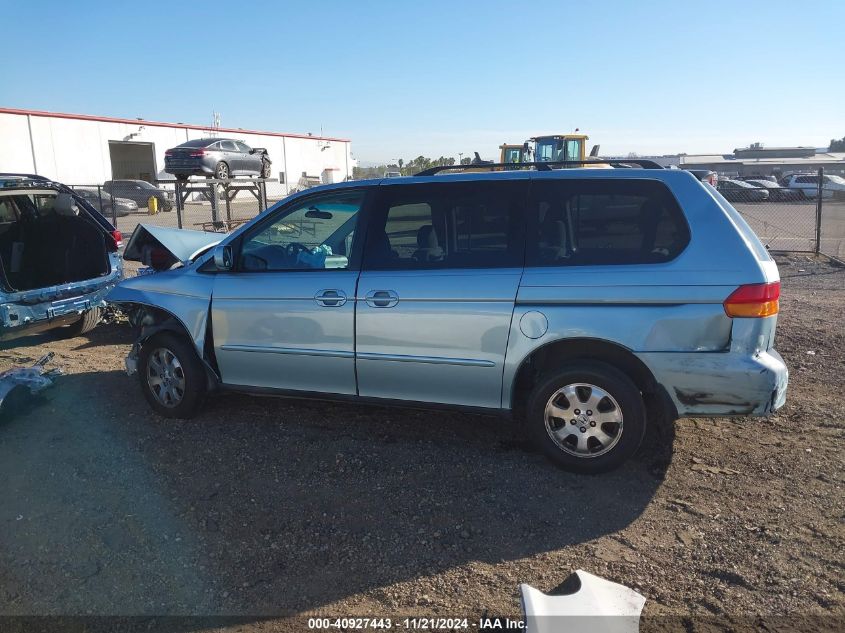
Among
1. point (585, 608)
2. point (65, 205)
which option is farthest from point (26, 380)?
point (585, 608)

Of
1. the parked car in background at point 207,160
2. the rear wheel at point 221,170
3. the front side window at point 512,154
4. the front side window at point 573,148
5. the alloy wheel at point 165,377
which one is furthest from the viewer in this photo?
the front side window at point 512,154

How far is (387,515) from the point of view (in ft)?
12.5

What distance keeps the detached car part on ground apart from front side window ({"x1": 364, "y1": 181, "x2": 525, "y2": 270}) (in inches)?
0.5

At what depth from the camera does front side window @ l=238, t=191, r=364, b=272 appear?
4781mm

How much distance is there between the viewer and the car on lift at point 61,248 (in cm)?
743

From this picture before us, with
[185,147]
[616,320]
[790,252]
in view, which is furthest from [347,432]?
[185,147]

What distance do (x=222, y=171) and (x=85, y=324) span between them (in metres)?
15.6

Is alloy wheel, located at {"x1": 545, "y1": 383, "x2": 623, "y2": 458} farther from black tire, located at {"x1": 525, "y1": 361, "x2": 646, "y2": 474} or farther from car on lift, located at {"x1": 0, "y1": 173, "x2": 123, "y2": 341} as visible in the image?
car on lift, located at {"x1": 0, "y1": 173, "x2": 123, "y2": 341}

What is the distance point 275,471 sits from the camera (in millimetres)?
4367

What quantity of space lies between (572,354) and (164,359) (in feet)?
10.3

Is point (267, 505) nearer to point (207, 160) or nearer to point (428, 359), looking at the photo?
point (428, 359)

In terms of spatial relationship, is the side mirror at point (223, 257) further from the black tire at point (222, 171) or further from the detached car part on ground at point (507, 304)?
the black tire at point (222, 171)

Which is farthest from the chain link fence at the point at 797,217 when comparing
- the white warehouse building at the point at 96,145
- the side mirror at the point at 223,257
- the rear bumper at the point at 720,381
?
the white warehouse building at the point at 96,145

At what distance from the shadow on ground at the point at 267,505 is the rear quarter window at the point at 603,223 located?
1.39 meters
